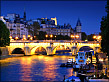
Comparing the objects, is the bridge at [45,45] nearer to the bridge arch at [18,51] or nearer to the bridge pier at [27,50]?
the bridge pier at [27,50]

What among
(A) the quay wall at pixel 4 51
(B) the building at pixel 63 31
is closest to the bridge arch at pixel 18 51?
(A) the quay wall at pixel 4 51

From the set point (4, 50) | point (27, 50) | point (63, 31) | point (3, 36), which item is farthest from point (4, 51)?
point (63, 31)

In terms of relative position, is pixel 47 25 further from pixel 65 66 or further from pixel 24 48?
pixel 65 66

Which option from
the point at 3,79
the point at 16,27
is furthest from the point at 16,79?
the point at 16,27

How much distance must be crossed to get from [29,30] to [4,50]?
56935 millimetres

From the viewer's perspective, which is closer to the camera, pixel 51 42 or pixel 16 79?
pixel 16 79

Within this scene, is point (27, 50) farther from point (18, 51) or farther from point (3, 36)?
point (3, 36)

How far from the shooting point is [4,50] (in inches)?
3671

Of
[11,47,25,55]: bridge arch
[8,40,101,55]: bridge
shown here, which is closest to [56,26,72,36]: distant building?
[11,47,25,55]: bridge arch

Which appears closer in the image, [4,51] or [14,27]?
[4,51]

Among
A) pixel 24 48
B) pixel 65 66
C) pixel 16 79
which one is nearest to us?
pixel 16 79

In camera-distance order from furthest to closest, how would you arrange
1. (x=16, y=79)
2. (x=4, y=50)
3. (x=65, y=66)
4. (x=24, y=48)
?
(x=24, y=48), (x=4, y=50), (x=65, y=66), (x=16, y=79)

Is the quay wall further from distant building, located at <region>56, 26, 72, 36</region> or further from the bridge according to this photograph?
distant building, located at <region>56, 26, 72, 36</region>

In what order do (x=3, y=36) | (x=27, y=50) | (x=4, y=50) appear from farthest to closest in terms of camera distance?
(x=27, y=50) < (x=4, y=50) < (x=3, y=36)
